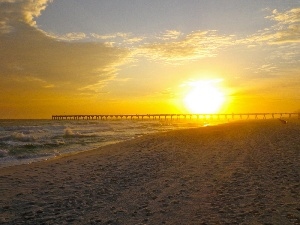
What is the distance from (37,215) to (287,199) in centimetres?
613

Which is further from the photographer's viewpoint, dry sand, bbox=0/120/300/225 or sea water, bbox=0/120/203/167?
sea water, bbox=0/120/203/167

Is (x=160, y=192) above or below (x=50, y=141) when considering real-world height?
above

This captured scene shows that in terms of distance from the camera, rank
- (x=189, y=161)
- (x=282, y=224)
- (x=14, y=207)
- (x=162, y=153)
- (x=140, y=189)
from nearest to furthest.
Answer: (x=282, y=224) < (x=14, y=207) < (x=140, y=189) < (x=189, y=161) < (x=162, y=153)

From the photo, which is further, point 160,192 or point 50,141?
point 50,141

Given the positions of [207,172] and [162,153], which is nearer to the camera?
[207,172]

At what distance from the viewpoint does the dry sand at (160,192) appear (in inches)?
247

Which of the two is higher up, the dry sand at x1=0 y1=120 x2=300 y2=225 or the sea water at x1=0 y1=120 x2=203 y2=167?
the dry sand at x1=0 y1=120 x2=300 y2=225

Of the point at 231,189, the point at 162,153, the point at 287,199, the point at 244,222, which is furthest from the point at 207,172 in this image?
the point at 162,153

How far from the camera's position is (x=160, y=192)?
8227 millimetres

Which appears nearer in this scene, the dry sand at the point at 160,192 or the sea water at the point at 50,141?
the dry sand at the point at 160,192

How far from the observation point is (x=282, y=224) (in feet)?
18.1

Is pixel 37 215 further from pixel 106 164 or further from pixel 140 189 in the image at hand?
pixel 106 164

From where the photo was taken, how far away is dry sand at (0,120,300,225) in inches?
247

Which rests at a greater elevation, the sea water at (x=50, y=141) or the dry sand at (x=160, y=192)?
the dry sand at (x=160, y=192)
